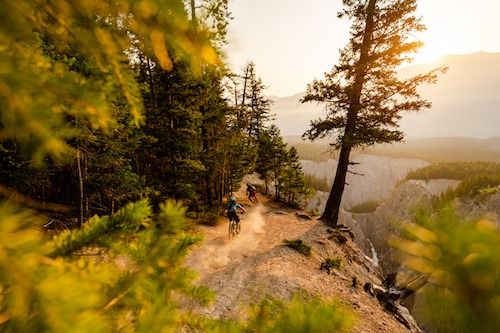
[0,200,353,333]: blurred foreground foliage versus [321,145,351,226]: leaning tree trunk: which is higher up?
[0,200,353,333]: blurred foreground foliage

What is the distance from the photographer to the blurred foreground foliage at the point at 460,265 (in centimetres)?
77

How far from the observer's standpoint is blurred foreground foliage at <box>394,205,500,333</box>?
0.77 m

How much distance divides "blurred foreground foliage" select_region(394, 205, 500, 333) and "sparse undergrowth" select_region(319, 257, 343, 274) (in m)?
12.3

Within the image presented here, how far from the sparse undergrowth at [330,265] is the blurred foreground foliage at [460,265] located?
12.3 m

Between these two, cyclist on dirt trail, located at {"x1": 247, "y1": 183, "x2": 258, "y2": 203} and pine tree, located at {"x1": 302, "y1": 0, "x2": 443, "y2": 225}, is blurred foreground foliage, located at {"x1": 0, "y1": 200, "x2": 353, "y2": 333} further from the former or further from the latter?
cyclist on dirt trail, located at {"x1": 247, "y1": 183, "x2": 258, "y2": 203}

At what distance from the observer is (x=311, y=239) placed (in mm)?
15805

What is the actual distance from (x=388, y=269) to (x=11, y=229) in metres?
39.4

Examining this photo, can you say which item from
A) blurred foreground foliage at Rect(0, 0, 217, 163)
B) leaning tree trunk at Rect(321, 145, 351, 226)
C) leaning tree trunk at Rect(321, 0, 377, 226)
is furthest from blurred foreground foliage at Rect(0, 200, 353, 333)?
leaning tree trunk at Rect(321, 145, 351, 226)

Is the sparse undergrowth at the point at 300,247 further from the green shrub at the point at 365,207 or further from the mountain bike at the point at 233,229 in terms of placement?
the green shrub at the point at 365,207

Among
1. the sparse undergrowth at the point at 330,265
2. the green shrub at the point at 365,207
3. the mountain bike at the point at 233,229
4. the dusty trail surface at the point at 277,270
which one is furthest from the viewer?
the green shrub at the point at 365,207

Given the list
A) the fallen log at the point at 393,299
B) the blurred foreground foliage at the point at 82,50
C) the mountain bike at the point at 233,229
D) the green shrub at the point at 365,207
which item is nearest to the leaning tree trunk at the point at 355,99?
the fallen log at the point at 393,299

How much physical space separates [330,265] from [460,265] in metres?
12.9

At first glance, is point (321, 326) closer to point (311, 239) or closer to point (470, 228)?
point (470, 228)

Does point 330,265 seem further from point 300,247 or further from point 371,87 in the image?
point 371,87
